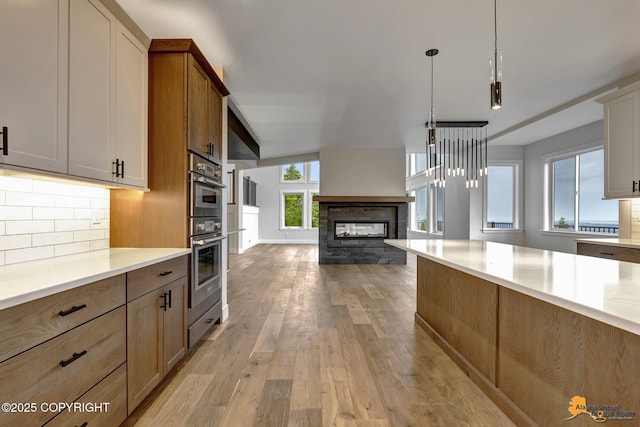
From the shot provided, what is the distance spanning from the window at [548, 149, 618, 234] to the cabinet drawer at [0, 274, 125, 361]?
6235 mm

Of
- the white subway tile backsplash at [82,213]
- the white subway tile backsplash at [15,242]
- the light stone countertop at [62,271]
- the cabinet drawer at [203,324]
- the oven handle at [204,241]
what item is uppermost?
the white subway tile backsplash at [82,213]

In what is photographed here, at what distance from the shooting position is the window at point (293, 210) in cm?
1177

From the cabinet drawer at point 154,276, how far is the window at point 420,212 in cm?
847

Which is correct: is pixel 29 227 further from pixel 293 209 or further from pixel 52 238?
pixel 293 209

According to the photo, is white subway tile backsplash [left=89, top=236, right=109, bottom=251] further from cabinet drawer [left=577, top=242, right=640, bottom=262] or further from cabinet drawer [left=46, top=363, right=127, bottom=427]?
cabinet drawer [left=577, top=242, right=640, bottom=262]

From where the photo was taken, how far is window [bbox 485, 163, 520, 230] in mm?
6727

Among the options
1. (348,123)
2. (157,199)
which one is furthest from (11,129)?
(348,123)

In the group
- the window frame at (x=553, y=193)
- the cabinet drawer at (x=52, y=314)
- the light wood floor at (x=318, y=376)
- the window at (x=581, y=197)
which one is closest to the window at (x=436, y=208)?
the window frame at (x=553, y=193)

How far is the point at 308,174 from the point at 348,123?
6.71 m

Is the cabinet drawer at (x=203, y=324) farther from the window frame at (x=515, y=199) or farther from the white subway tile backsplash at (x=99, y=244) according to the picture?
the window frame at (x=515, y=199)

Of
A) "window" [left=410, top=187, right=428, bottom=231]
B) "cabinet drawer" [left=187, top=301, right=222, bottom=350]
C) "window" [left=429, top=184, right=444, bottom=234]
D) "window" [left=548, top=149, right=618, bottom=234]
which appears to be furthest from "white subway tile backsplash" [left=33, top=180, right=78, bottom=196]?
"window" [left=410, top=187, right=428, bottom=231]

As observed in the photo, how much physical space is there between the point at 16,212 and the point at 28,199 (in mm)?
95

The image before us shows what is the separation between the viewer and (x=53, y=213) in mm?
1844

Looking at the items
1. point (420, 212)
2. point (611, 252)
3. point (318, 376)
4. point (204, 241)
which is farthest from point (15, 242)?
point (420, 212)
